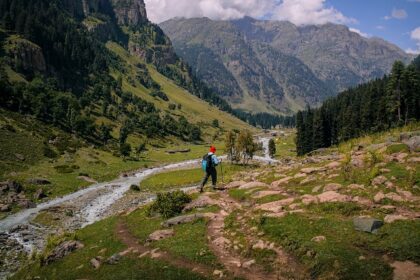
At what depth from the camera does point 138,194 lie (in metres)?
65.1

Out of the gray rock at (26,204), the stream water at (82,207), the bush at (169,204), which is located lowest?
the stream water at (82,207)

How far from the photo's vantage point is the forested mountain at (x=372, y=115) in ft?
305

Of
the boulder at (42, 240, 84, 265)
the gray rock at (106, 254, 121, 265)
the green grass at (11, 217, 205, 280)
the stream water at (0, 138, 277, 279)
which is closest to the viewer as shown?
the green grass at (11, 217, 205, 280)

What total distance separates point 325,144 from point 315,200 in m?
108

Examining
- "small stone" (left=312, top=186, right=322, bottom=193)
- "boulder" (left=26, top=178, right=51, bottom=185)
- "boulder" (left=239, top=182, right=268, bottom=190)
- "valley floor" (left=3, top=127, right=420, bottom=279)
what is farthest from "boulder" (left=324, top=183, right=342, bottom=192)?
"boulder" (left=26, top=178, right=51, bottom=185)

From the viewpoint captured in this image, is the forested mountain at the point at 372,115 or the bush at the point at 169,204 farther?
the forested mountain at the point at 372,115

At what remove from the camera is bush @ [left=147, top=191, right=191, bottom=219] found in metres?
28.6

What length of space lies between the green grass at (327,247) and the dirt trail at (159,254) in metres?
4.54

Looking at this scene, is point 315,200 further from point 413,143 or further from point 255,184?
point 413,143

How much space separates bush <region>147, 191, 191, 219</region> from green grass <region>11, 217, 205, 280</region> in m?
3.87

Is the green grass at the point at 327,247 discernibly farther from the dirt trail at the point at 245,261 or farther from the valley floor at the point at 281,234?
the dirt trail at the point at 245,261

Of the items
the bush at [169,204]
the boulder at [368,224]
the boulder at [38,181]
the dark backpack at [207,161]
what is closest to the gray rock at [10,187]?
the boulder at [38,181]

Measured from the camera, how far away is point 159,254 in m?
21.4

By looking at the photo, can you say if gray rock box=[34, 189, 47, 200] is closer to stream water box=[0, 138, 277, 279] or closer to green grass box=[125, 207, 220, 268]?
stream water box=[0, 138, 277, 279]
